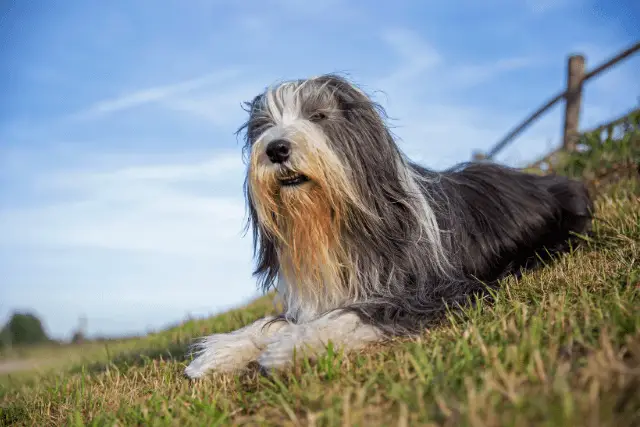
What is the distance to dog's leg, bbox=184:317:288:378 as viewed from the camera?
320cm

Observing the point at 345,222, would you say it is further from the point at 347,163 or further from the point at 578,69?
the point at 578,69

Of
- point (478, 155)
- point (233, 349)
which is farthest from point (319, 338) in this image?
point (478, 155)

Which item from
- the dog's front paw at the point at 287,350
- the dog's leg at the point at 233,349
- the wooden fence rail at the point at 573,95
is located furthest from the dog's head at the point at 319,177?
the wooden fence rail at the point at 573,95

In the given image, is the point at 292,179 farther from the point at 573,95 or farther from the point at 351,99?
the point at 573,95

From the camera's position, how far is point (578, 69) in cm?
904

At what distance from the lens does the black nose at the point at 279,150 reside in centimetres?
303

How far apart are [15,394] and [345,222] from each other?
293 centimetres

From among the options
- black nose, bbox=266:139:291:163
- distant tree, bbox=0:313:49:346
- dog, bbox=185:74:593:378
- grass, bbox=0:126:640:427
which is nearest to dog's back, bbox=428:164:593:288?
dog, bbox=185:74:593:378

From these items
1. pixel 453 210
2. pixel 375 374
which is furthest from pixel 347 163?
pixel 375 374

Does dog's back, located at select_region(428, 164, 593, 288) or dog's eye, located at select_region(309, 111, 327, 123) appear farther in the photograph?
dog's back, located at select_region(428, 164, 593, 288)

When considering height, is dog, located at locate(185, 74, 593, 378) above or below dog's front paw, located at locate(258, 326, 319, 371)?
above

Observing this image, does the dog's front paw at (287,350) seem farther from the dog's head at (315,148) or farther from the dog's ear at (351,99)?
the dog's ear at (351,99)

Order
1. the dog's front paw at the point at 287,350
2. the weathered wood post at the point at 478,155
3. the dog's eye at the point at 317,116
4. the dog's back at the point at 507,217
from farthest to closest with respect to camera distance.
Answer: the weathered wood post at the point at 478,155 < the dog's back at the point at 507,217 < the dog's eye at the point at 317,116 < the dog's front paw at the point at 287,350

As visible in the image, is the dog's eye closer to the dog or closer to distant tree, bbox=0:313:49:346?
the dog
